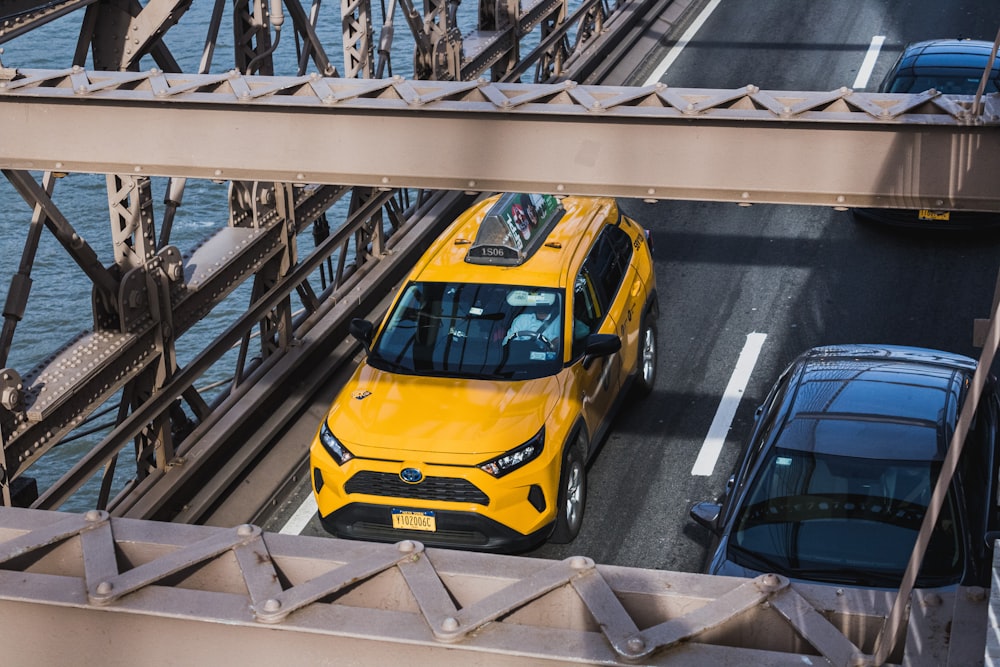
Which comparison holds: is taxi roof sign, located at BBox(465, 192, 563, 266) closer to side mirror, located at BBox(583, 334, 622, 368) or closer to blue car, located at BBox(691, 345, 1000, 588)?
side mirror, located at BBox(583, 334, 622, 368)

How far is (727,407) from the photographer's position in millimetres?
12844

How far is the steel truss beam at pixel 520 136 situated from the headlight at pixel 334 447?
7.33 ft

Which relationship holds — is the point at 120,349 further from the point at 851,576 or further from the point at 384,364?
the point at 851,576

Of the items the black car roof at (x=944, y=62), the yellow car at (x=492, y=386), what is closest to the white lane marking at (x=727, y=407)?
the yellow car at (x=492, y=386)

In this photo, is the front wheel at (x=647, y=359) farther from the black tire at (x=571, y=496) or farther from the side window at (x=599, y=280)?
the black tire at (x=571, y=496)

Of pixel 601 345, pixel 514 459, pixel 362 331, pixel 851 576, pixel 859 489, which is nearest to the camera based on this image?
pixel 851 576

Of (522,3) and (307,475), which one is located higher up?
(522,3)

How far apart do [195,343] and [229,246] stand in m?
15.7

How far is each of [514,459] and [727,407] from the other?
364 cm

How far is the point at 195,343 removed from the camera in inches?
1062

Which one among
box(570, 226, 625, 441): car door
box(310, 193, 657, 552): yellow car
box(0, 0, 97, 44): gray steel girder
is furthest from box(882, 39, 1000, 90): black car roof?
box(0, 0, 97, 44): gray steel girder

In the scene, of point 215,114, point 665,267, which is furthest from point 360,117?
point 665,267

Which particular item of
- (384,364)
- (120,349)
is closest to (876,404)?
(384,364)

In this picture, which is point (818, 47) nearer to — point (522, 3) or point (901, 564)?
point (522, 3)
